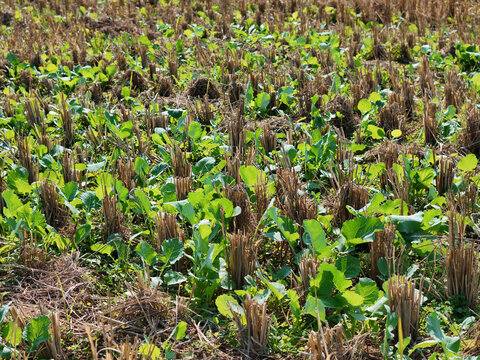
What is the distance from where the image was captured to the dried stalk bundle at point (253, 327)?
1.89 meters

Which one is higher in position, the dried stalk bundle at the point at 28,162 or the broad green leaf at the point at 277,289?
the dried stalk bundle at the point at 28,162

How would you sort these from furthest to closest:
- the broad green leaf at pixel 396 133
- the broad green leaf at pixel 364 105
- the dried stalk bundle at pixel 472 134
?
1. the broad green leaf at pixel 364 105
2. the broad green leaf at pixel 396 133
3. the dried stalk bundle at pixel 472 134

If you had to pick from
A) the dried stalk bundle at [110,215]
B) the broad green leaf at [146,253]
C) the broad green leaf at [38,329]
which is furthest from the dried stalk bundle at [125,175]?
the broad green leaf at [38,329]

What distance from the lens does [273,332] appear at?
2023 mm

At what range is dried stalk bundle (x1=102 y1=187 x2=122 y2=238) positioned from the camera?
2564 mm

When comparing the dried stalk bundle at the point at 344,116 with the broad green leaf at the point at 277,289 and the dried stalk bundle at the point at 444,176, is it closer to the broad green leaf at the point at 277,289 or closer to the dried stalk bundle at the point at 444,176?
the dried stalk bundle at the point at 444,176

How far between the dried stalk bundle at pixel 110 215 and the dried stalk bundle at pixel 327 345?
116 cm

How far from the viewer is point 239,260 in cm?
221

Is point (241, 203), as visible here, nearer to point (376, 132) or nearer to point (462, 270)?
point (462, 270)

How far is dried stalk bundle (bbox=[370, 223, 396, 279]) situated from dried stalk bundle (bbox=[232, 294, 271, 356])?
561 millimetres

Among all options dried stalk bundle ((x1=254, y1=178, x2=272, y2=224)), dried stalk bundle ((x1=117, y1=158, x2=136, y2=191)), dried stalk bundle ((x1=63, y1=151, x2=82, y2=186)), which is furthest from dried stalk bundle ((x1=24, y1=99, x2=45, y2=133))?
dried stalk bundle ((x1=254, y1=178, x2=272, y2=224))

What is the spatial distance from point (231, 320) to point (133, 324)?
0.37 m

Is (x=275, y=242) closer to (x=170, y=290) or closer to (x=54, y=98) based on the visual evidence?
(x=170, y=290)

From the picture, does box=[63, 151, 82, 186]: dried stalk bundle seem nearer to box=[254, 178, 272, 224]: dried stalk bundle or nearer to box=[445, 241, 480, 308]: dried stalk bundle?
box=[254, 178, 272, 224]: dried stalk bundle
